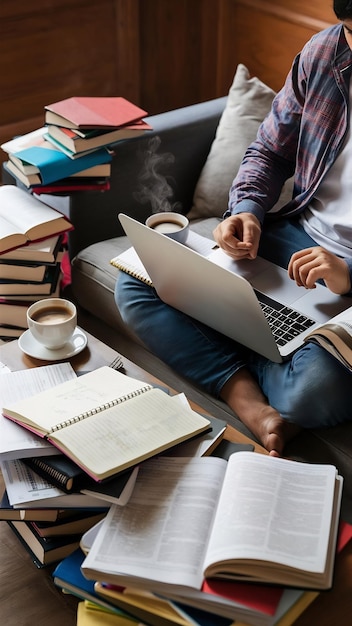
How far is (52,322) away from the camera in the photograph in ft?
5.07

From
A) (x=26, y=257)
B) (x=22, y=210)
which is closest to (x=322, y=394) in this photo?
(x=26, y=257)

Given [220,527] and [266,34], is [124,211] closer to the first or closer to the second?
[266,34]

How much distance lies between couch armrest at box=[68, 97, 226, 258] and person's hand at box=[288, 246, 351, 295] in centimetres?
75

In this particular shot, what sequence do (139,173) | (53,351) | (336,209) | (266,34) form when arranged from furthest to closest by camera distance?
(266,34), (139,173), (336,209), (53,351)

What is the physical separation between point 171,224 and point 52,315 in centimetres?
40

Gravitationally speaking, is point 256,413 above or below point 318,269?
below

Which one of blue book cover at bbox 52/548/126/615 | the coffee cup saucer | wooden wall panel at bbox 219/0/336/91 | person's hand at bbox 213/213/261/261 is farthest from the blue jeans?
wooden wall panel at bbox 219/0/336/91

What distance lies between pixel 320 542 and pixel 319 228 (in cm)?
94

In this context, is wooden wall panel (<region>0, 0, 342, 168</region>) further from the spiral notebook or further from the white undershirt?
the spiral notebook

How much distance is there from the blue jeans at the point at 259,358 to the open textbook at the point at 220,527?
13.9 inches

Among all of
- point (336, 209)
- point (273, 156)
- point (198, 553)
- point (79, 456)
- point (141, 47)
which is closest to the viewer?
point (198, 553)

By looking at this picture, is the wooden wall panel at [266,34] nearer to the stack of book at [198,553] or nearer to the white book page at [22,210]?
the white book page at [22,210]

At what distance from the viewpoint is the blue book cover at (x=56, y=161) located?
203cm

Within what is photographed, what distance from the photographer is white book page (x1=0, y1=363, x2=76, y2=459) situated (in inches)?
48.1
